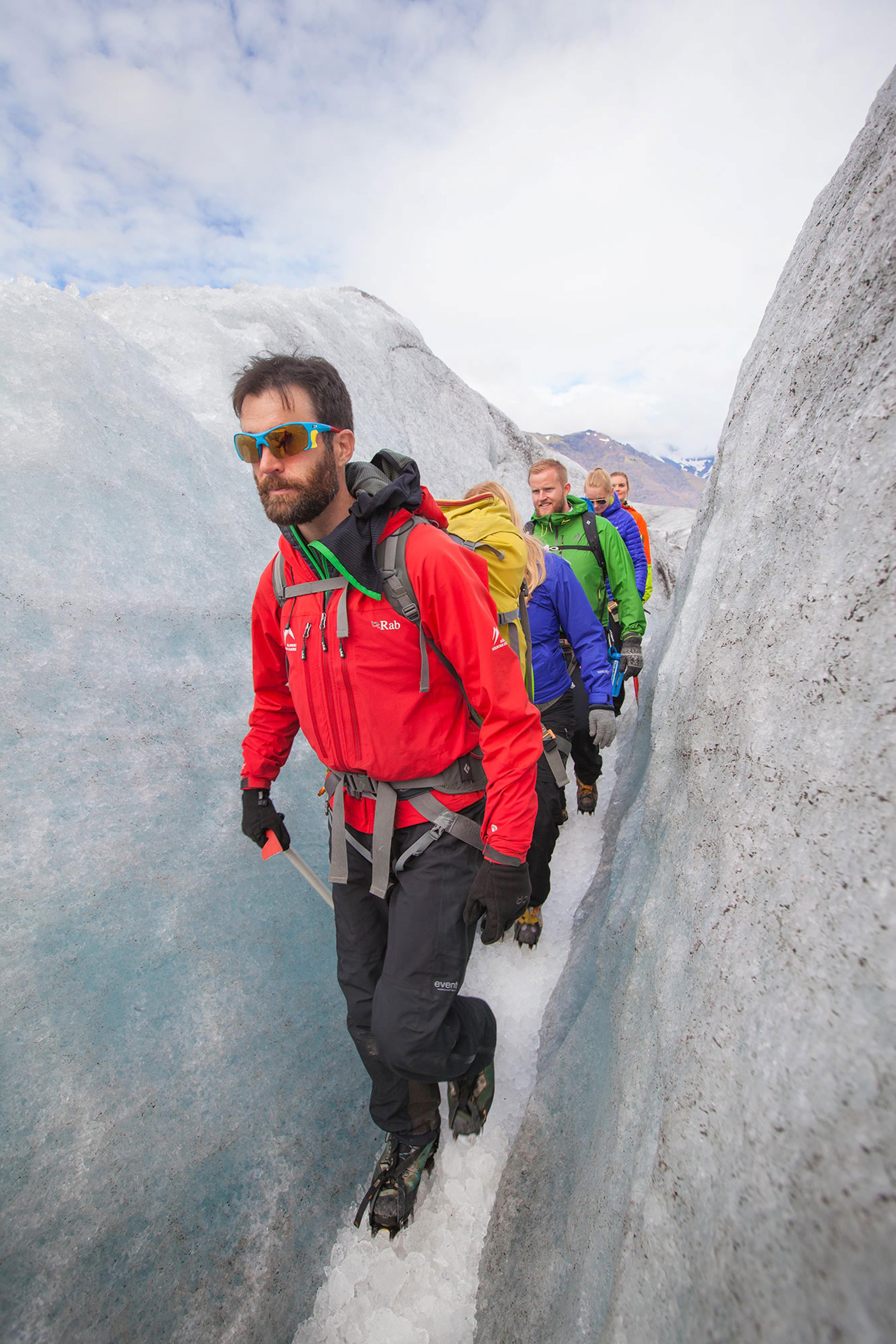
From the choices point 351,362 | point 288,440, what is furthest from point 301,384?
point 351,362

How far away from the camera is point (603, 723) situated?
3.98 meters

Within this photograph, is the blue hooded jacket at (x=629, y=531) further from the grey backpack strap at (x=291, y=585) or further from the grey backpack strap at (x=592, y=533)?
the grey backpack strap at (x=291, y=585)

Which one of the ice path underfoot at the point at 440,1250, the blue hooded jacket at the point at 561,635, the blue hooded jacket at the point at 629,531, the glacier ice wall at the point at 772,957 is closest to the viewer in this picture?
the glacier ice wall at the point at 772,957

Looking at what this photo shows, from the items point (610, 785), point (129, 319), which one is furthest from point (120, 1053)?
point (129, 319)

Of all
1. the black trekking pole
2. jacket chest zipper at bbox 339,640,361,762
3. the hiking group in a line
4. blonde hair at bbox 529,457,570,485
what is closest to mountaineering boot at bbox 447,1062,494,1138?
the hiking group in a line

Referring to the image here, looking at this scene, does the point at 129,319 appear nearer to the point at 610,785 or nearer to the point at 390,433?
the point at 390,433

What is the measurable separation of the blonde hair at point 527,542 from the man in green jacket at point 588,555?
77 cm

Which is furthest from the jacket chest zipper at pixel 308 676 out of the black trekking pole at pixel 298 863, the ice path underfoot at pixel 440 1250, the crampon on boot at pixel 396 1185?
the ice path underfoot at pixel 440 1250

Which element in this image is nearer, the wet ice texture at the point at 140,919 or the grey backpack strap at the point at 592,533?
the wet ice texture at the point at 140,919

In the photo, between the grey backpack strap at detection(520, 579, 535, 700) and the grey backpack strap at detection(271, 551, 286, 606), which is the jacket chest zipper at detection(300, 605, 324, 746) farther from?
the grey backpack strap at detection(520, 579, 535, 700)

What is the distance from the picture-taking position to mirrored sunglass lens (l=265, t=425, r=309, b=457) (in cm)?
221

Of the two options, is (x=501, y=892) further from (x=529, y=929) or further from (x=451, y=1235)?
(x=529, y=929)

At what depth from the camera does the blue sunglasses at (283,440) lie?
7.27ft

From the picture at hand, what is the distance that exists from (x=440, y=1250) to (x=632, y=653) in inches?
153
